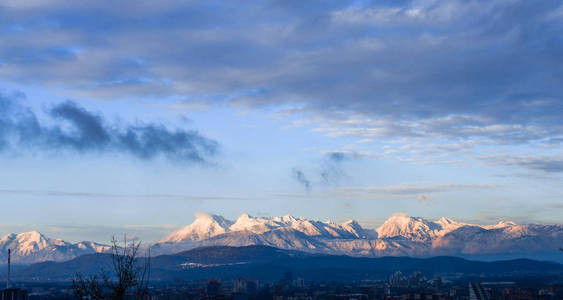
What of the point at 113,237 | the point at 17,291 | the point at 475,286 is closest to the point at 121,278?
the point at 113,237

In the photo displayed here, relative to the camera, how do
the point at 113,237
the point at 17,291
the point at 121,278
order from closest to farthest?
the point at 121,278
the point at 113,237
the point at 17,291

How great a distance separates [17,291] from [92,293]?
92714 millimetres

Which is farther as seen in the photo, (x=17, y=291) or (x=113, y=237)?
(x=17, y=291)

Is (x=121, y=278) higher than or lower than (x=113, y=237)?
lower

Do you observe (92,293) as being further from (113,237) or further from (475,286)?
(475,286)

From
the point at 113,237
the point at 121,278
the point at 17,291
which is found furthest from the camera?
the point at 17,291

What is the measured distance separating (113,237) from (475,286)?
127147mm

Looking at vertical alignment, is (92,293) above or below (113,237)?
below

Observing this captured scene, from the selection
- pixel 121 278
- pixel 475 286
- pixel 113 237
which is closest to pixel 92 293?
pixel 121 278

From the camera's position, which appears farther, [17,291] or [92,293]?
[17,291]

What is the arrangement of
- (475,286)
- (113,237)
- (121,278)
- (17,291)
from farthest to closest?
(475,286)
(17,291)
(113,237)
(121,278)

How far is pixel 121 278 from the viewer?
42688 millimetres

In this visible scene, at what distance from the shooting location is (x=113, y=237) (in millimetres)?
49500

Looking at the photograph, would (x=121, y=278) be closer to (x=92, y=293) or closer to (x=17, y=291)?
(x=92, y=293)
